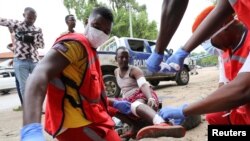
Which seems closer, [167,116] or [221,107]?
[221,107]

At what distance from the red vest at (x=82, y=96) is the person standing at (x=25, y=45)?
115 inches

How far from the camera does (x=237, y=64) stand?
1.98 meters

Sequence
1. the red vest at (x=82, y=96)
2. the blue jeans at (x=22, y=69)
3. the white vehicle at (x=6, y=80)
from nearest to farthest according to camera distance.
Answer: the red vest at (x=82, y=96)
the blue jeans at (x=22, y=69)
the white vehicle at (x=6, y=80)

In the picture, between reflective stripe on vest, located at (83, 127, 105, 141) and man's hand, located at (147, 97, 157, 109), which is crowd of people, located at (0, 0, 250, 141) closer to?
reflective stripe on vest, located at (83, 127, 105, 141)

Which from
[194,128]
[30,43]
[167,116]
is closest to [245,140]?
[167,116]

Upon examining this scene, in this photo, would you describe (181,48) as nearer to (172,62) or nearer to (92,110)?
(172,62)

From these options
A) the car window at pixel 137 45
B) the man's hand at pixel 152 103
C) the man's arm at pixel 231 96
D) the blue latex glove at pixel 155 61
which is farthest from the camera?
the car window at pixel 137 45

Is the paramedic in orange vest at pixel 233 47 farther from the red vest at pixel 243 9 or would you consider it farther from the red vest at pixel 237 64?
the red vest at pixel 243 9

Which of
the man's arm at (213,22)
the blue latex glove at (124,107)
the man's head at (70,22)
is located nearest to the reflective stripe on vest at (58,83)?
the man's arm at (213,22)

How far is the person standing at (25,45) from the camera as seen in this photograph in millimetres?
5051

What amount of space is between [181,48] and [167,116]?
42 cm

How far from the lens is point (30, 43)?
5.19 m

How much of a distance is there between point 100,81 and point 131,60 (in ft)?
21.8

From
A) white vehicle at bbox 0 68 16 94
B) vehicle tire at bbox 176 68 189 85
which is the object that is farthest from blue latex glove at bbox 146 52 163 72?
white vehicle at bbox 0 68 16 94
